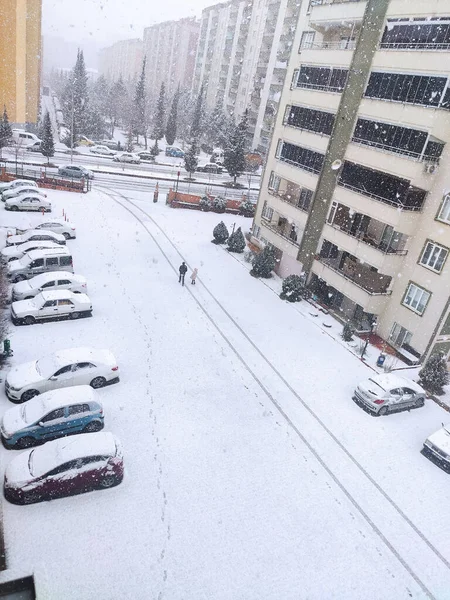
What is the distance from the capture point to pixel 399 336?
23.1 metres

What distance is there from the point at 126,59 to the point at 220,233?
161 meters

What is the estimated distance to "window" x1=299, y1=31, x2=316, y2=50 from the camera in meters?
26.9

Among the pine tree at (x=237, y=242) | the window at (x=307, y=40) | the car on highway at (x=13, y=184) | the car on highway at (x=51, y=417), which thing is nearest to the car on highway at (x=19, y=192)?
the car on highway at (x=13, y=184)

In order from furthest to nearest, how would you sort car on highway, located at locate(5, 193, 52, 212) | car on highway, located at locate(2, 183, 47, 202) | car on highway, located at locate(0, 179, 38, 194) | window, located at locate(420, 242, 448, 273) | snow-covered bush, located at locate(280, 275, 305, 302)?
car on highway, located at locate(0, 179, 38, 194) < car on highway, located at locate(2, 183, 47, 202) < car on highway, located at locate(5, 193, 52, 212) < snow-covered bush, located at locate(280, 275, 305, 302) < window, located at locate(420, 242, 448, 273)

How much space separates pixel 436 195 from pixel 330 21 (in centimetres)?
1304

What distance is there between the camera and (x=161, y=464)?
13172mm

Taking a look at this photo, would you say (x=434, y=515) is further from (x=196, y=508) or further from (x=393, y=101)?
(x=393, y=101)

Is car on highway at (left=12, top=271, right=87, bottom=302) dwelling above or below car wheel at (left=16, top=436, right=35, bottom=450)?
above

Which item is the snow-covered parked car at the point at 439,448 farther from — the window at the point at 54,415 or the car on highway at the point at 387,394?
the window at the point at 54,415

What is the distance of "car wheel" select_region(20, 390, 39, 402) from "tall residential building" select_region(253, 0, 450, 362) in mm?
17236

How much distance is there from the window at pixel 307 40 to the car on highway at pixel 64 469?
27.1 metres

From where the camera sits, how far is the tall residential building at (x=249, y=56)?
2771 inches

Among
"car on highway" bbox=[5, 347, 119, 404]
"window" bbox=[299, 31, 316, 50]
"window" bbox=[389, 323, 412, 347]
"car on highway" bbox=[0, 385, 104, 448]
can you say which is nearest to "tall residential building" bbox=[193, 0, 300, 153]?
"window" bbox=[299, 31, 316, 50]

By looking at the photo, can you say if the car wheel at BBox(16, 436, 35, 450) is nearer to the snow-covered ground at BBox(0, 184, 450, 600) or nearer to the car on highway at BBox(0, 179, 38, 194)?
the snow-covered ground at BBox(0, 184, 450, 600)
